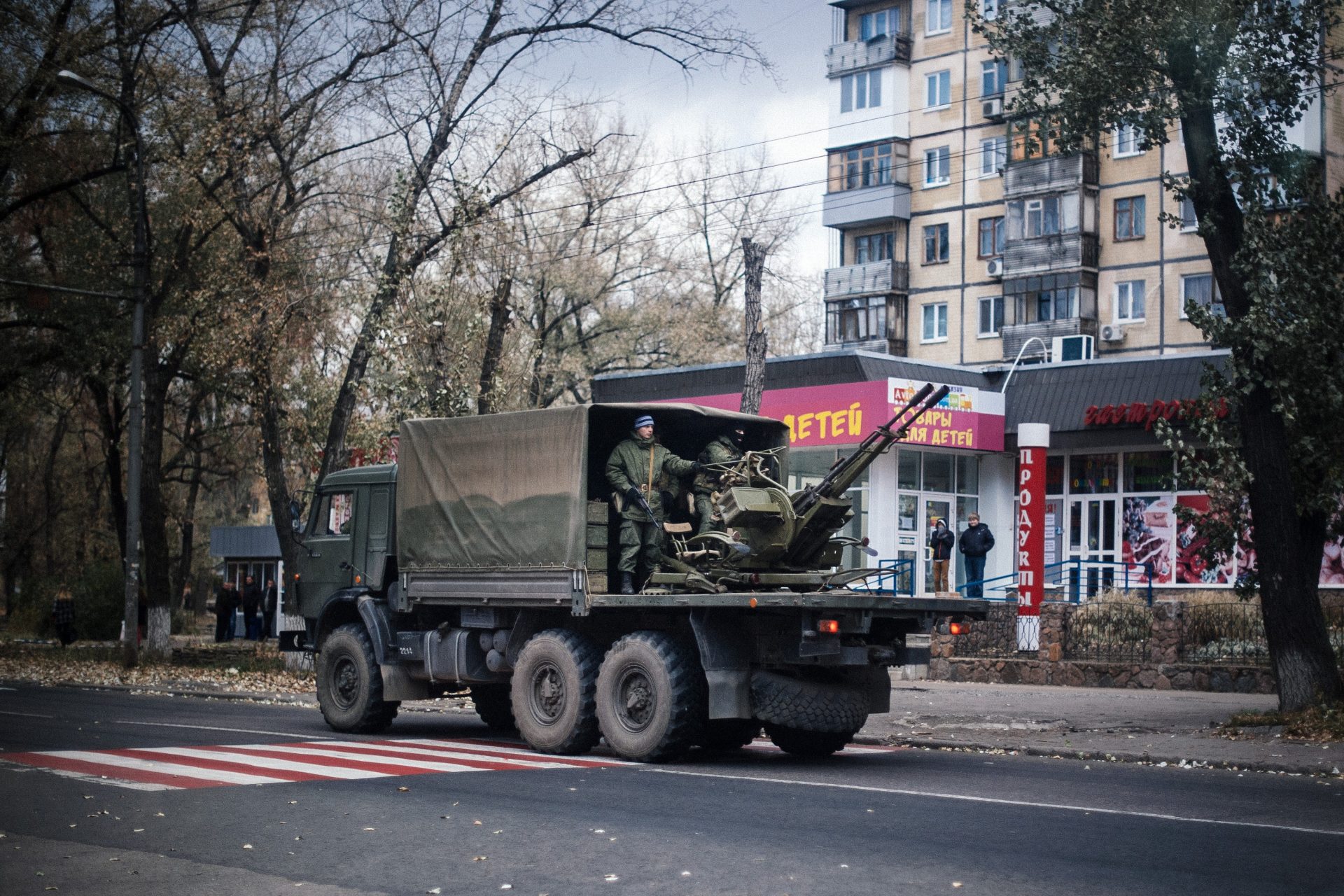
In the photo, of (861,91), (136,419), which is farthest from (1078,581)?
(861,91)

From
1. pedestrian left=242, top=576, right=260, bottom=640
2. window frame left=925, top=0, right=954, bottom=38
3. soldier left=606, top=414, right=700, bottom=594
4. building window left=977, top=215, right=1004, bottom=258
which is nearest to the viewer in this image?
soldier left=606, top=414, right=700, bottom=594

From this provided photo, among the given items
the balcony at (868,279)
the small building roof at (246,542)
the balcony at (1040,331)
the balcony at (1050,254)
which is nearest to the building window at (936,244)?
the balcony at (868,279)

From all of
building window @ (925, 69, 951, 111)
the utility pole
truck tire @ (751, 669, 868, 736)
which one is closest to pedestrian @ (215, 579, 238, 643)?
the utility pole

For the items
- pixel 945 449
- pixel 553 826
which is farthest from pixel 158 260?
pixel 553 826

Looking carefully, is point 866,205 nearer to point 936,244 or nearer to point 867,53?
point 936,244

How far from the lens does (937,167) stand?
193ft

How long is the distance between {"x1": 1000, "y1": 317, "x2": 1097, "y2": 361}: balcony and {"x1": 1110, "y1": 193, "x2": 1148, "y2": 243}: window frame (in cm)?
293

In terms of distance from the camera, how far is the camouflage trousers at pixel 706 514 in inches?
568

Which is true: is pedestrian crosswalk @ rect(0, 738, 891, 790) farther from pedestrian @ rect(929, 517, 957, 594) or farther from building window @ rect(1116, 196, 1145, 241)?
building window @ rect(1116, 196, 1145, 241)

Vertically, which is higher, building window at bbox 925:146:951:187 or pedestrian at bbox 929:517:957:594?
building window at bbox 925:146:951:187

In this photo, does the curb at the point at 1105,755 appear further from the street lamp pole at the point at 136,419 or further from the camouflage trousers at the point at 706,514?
the street lamp pole at the point at 136,419

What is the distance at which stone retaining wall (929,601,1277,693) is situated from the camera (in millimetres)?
22609

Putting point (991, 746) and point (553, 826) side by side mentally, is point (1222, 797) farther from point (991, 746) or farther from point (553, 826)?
point (553, 826)

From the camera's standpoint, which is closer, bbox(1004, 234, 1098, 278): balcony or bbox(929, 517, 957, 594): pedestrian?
bbox(929, 517, 957, 594): pedestrian
